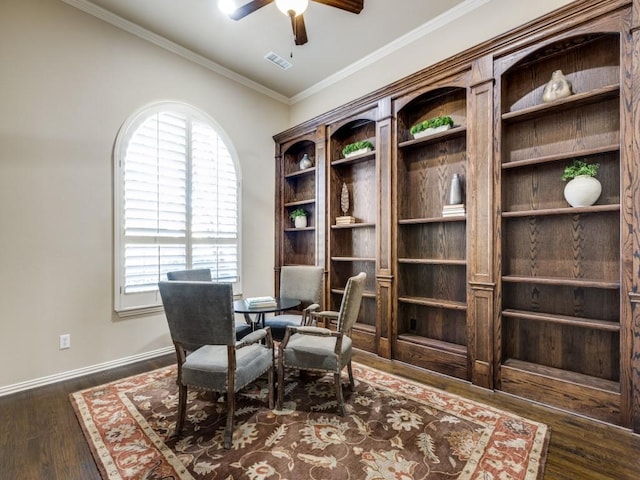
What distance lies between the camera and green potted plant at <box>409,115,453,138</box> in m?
3.09

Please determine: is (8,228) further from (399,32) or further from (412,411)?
(399,32)

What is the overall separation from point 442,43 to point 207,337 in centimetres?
357

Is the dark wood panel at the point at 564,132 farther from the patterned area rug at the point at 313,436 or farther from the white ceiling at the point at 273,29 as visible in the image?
the patterned area rug at the point at 313,436

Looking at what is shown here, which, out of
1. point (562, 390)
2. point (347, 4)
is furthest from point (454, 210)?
point (347, 4)

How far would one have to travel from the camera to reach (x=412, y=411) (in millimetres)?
2318

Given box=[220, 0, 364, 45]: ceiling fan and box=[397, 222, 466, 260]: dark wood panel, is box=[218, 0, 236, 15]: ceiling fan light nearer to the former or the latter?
box=[220, 0, 364, 45]: ceiling fan

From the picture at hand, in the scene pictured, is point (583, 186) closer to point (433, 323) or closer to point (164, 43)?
point (433, 323)

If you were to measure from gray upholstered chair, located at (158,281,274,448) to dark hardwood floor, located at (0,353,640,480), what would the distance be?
0.64m

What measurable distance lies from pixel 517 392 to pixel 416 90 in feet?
9.70

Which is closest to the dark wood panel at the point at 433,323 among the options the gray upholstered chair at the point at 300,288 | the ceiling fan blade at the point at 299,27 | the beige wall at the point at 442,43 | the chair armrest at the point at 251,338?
the gray upholstered chair at the point at 300,288

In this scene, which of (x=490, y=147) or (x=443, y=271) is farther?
(x=443, y=271)

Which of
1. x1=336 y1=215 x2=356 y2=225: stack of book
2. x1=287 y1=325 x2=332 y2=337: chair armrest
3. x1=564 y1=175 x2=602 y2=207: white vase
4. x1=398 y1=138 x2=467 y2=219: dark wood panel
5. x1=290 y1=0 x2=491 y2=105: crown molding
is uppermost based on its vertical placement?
x1=290 y1=0 x2=491 y2=105: crown molding

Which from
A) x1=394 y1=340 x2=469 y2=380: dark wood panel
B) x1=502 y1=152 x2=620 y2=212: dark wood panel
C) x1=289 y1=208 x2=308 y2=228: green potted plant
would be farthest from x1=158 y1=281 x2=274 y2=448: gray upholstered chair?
x1=289 y1=208 x2=308 y2=228: green potted plant

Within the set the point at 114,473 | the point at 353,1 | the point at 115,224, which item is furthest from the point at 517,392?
the point at 115,224
